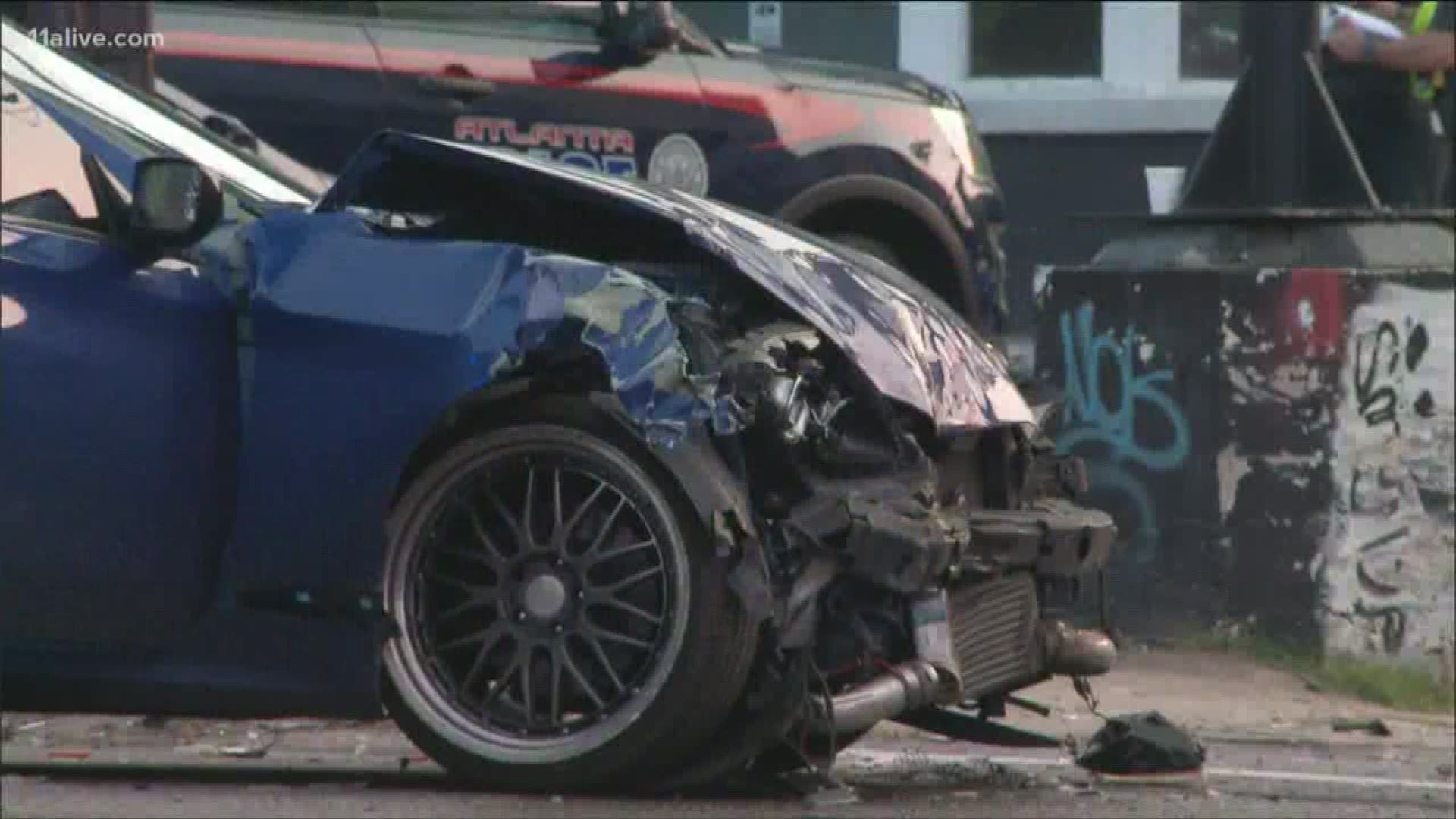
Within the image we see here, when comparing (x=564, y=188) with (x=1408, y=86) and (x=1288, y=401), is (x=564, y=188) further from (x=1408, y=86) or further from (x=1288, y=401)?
(x=1408, y=86)

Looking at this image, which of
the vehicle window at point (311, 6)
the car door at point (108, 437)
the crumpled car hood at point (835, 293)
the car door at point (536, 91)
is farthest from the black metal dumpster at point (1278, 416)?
the car door at point (108, 437)

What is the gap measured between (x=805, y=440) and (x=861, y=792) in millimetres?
928

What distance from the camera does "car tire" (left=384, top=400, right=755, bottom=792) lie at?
6250 mm

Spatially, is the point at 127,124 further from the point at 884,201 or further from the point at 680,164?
the point at 884,201

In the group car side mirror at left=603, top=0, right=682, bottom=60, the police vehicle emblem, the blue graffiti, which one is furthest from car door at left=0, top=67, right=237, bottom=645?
car side mirror at left=603, top=0, right=682, bottom=60

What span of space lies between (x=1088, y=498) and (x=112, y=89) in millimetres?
3984

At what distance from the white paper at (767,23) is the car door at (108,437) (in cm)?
1216

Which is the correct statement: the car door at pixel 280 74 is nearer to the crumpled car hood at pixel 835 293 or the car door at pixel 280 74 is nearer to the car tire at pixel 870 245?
the car tire at pixel 870 245

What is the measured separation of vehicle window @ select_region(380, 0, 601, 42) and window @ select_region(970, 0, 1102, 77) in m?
7.25

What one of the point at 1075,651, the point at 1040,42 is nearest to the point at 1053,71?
the point at 1040,42

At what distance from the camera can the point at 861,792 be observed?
6.80m

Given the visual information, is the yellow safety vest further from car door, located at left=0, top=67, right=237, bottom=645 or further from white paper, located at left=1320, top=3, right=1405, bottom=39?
car door, located at left=0, top=67, right=237, bottom=645

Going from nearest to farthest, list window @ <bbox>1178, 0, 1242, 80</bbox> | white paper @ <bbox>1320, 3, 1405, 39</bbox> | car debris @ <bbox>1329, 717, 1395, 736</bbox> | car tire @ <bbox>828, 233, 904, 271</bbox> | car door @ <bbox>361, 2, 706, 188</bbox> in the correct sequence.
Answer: car debris @ <bbox>1329, 717, 1395, 736</bbox>, car door @ <bbox>361, 2, 706, 188</bbox>, car tire @ <bbox>828, 233, 904, 271</bbox>, white paper @ <bbox>1320, 3, 1405, 39</bbox>, window @ <bbox>1178, 0, 1242, 80</bbox>

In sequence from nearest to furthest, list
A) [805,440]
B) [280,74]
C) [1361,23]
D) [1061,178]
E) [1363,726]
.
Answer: [805,440] < [1363,726] < [280,74] < [1361,23] < [1061,178]
